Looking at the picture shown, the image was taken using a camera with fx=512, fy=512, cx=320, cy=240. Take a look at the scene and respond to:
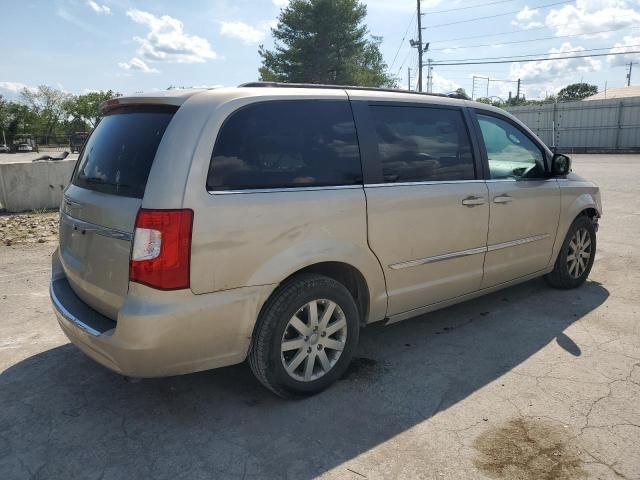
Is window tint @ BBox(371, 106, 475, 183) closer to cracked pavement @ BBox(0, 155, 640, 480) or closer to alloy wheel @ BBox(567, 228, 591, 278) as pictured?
cracked pavement @ BBox(0, 155, 640, 480)

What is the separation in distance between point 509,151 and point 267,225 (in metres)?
2.63

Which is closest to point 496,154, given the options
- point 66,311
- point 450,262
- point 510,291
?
point 450,262

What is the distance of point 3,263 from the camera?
635cm

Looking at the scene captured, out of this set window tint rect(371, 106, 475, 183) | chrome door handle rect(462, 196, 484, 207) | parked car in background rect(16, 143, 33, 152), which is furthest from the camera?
parked car in background rect(16, 143, 33, 152)

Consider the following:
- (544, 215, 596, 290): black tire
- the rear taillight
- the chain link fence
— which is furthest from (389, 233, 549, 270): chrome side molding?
the chain link fence

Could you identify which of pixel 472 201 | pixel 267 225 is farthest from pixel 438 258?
pixel 267 225

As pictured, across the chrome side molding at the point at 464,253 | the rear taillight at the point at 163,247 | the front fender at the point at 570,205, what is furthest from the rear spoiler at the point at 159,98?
the front fender at the point at 570,205

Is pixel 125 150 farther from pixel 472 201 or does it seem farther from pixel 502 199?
pixel 502 199

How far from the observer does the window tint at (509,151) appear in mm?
4199

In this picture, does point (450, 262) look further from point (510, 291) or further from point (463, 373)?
point (510, 291)

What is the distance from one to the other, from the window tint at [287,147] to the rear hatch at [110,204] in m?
0.37

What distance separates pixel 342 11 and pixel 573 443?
39.2m

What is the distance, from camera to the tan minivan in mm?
2605

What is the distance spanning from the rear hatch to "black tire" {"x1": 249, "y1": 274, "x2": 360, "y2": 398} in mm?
782
